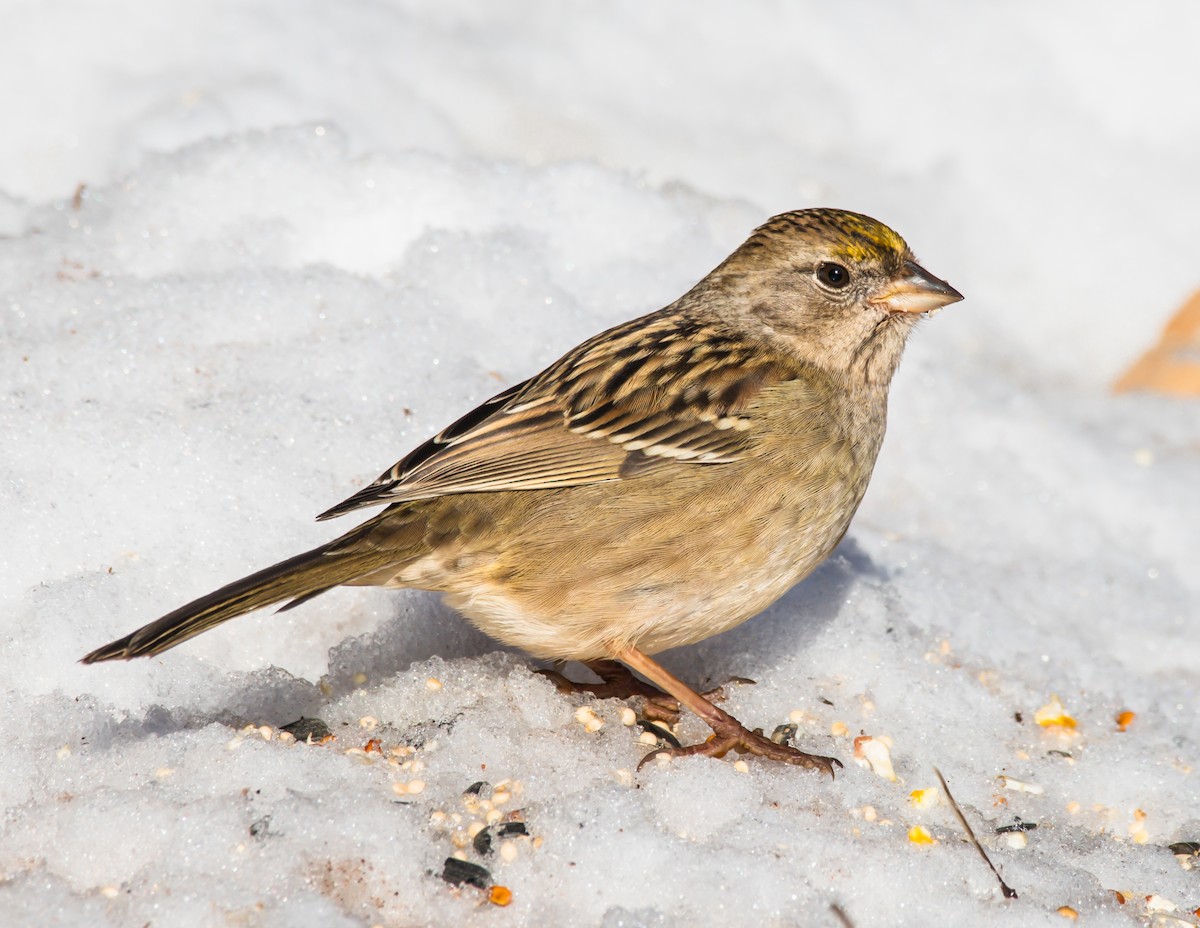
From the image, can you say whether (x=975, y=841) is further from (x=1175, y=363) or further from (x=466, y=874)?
(x=1175, y=363)

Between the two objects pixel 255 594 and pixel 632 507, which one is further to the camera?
pixel 632 507

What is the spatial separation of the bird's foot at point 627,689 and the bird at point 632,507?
0.02 meters

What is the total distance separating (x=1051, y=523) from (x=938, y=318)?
4.31 feet

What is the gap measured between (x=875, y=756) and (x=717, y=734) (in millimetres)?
454

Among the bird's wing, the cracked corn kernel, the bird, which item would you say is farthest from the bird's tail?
the cracked corn kernel

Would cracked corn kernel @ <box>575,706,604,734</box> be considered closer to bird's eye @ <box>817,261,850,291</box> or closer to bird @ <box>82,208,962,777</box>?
bird @ <box>82,208,962,777</box>

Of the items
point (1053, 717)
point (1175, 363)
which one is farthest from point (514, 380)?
point (1175, 363)

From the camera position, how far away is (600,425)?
3.79m

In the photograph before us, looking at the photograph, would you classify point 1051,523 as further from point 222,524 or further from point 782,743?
point 222,524

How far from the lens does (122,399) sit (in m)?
4.36

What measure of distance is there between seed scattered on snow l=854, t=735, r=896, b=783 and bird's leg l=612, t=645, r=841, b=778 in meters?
0.11

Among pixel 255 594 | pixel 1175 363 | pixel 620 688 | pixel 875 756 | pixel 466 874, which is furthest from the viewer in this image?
pixel 1175 363

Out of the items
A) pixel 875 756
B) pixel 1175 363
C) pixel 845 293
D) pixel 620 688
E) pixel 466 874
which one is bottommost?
pixel 620 688

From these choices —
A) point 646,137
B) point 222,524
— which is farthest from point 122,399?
point 646,137
